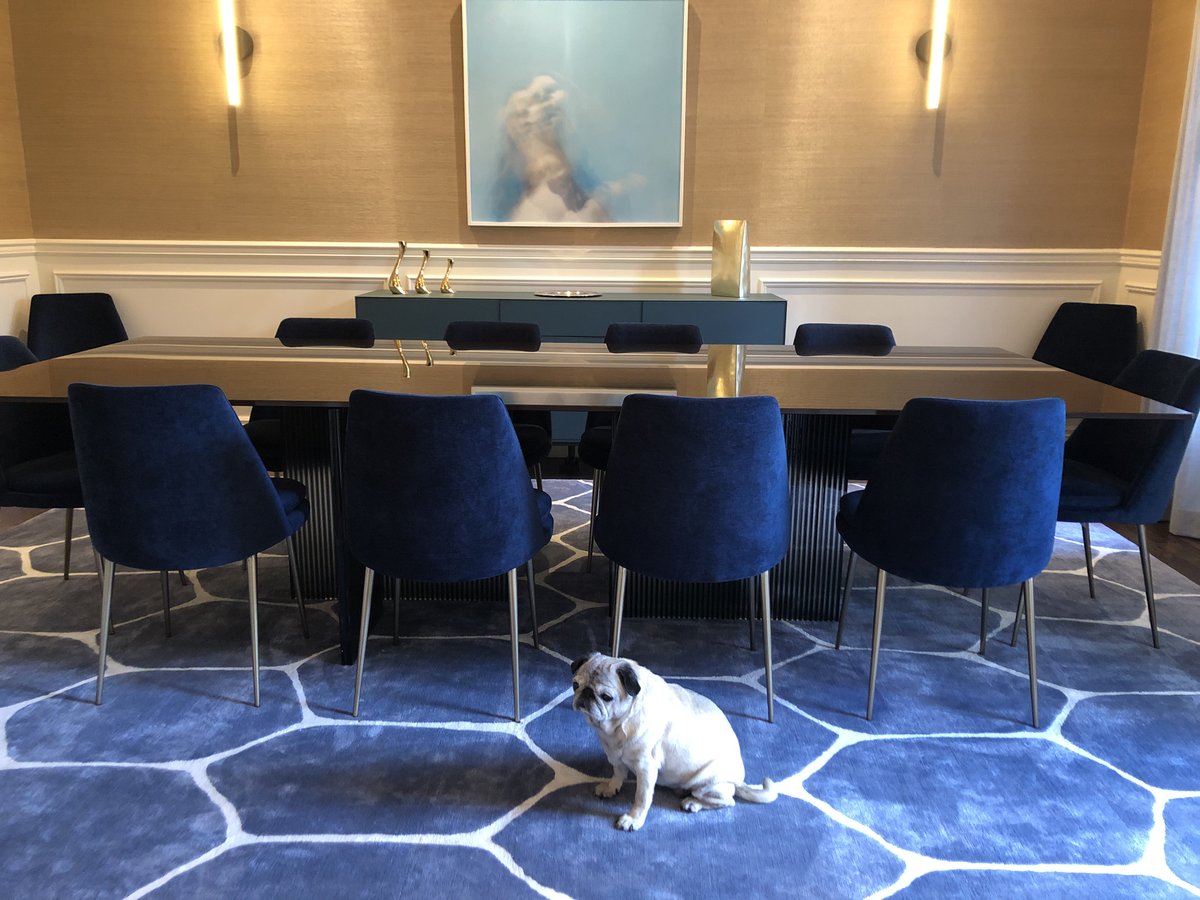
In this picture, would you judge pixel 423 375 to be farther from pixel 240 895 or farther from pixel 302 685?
pixel 240 895

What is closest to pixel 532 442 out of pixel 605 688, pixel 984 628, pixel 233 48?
pixel 605 688

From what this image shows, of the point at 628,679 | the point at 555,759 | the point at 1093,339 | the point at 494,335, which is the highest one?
the point at 494,335

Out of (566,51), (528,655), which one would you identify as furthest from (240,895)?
(566,51)

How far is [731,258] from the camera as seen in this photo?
4.45 meters

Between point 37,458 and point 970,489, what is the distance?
2.57 metres

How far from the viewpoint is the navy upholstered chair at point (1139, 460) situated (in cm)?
240

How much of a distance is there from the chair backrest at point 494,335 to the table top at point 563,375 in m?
0.24

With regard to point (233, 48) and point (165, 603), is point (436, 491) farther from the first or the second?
point (233, 48)

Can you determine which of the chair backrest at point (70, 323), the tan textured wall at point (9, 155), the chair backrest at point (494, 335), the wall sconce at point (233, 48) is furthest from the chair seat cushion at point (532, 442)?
the tan textured wall at point (9, 155)

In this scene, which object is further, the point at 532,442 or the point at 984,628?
the point at 532,442

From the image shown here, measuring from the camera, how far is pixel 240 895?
1606 mm

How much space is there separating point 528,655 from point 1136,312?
3.50m

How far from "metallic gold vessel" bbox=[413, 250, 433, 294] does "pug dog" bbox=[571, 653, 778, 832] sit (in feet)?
10.6

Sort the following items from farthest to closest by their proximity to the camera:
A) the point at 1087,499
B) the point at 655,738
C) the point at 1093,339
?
the point at 1093,339 < the point at 1087,499 < the point at 655,738
